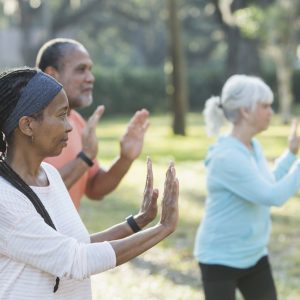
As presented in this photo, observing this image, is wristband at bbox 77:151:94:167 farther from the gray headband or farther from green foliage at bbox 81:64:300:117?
green foliage at bbox 81:64:300:117

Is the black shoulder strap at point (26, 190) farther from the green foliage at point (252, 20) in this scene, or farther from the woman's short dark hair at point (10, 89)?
the green foliage at point (252, 20)

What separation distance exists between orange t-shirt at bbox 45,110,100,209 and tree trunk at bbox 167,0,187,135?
56.8 feet

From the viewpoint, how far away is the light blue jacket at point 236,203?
14.2ft

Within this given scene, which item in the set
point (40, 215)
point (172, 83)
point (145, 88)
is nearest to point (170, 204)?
point (40, 215)

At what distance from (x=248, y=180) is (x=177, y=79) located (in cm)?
1782

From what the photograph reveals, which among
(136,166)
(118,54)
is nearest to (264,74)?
(136,166)

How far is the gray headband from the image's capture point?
2.62 meters

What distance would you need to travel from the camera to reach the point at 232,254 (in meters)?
4.36

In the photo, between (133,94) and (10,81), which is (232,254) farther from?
(133,94)

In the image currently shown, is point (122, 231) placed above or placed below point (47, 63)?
below

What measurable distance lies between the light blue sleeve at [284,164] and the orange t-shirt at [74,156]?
43.4 inches

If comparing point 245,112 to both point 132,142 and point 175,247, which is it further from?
point 175,247

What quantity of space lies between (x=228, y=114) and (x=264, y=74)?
3427 centimetres

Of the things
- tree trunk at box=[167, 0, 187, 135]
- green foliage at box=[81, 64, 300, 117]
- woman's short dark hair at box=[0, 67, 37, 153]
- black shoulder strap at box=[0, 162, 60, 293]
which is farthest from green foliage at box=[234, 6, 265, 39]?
black shoulder strap at box=[0, 162, 60, 293]
